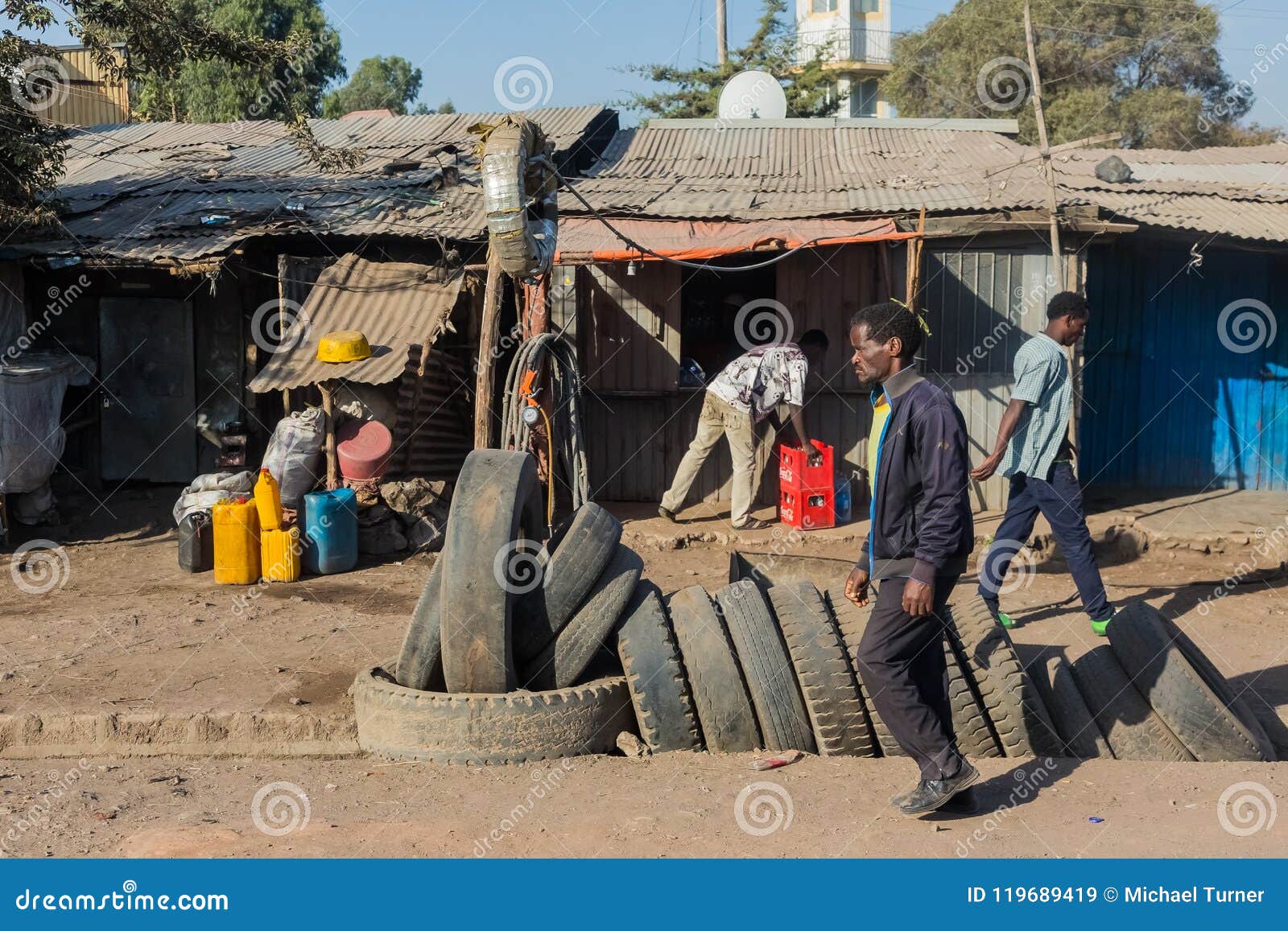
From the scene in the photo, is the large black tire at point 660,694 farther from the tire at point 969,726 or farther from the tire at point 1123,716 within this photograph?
the tire at point 1123,716

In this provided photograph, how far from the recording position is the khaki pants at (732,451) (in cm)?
991

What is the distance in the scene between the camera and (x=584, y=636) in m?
5.62

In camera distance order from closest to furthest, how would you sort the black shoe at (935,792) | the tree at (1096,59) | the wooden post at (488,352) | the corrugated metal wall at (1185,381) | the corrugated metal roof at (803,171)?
the black shoe at (935,792) < the wooden post at (488,352) < the corrugated metal roof at (803,171) < the corrugated metal wall at (1185,381) < the tree at (1096,59)

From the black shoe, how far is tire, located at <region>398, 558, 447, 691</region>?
2.32 metres

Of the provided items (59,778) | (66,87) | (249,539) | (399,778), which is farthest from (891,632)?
(66,87)

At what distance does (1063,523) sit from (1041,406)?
27.8 inches

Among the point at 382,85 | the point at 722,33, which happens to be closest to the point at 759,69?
the point at 722,33

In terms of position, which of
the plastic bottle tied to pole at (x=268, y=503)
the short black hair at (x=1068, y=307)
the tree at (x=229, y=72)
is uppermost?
the tree at (x=229, y=72)

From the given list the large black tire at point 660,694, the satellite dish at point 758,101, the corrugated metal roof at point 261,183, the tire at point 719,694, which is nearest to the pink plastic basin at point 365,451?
the corrugated metal roof at point 261,183

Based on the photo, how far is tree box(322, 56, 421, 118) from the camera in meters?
47.7

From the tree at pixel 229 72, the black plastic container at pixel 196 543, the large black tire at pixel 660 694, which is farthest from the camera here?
the tree at pixel 229 72

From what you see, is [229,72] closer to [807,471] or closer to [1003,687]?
[807,471]

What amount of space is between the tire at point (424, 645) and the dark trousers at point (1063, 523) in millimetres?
3234

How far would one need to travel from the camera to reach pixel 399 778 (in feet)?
16.9
